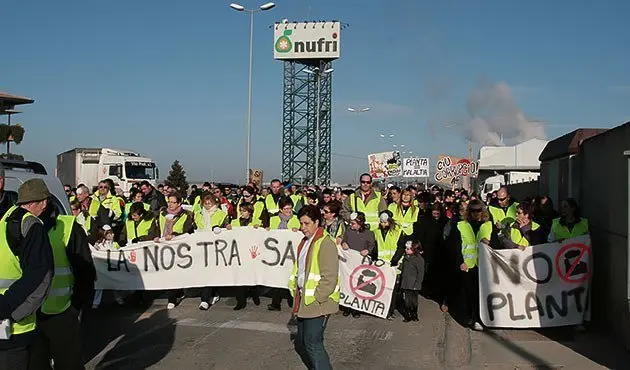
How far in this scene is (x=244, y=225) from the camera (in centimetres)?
1191

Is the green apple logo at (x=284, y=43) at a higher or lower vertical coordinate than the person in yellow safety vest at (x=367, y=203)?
higher

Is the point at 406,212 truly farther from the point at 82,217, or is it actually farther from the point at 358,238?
the point at 82,217

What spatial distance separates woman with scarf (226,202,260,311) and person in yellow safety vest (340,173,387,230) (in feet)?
5.28

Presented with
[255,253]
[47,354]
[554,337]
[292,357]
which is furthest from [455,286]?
[47,354]

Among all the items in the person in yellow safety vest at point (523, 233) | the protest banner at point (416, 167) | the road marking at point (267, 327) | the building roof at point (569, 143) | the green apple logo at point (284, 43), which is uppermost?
the green apple logo at point (284, 43)

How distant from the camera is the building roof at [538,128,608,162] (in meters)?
12.2

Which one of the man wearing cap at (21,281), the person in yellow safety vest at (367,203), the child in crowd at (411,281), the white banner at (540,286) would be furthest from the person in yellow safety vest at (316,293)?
the person in yellow safety vest at (367,203)

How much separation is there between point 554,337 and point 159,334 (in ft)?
16.8

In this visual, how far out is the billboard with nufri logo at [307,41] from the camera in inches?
2758

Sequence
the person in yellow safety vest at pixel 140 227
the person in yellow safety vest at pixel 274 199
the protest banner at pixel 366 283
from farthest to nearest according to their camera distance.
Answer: the person in yellow safety vest at pixel 274 199
the person in yellow safety vest at pixel 140 227
the protest banner at pixel 366 283

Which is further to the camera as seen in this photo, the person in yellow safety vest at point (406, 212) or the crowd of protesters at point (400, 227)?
the person in yellow safety vest at point (406, 212)

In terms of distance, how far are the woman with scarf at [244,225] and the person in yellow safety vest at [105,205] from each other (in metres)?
2.43

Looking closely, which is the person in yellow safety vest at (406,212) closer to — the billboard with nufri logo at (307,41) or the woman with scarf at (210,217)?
the woman with scarf at (210,217)

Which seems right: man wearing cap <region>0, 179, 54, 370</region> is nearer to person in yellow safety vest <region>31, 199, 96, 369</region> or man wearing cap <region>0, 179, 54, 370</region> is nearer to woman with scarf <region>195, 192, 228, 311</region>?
person in yellow safety vest <region>31, 199, 96, 369</region>
